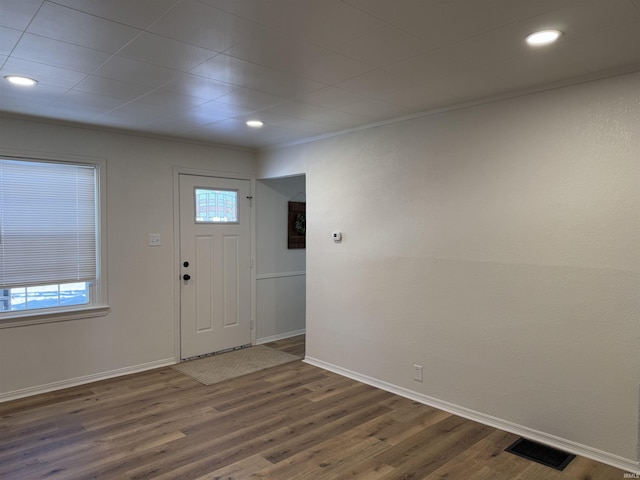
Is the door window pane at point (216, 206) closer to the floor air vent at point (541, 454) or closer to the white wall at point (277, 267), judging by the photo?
the white wall at point (277, 267)

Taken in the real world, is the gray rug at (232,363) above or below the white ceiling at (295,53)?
below

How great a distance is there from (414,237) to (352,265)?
0.79m

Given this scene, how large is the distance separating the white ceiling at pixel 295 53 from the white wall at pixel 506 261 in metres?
0.33

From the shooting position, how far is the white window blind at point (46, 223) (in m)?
3.70

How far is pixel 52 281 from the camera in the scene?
12.9 feet

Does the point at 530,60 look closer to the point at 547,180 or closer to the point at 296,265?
the point at 547,180

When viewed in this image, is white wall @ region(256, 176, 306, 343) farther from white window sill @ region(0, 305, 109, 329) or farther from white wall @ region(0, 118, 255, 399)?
white window sill @ region(0, 305, 109, 329)

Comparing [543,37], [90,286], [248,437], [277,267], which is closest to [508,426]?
[248,437]

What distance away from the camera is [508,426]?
3092mm

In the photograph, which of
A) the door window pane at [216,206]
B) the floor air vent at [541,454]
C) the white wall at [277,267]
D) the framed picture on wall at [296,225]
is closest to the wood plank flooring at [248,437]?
the floor air vent at [541,454]

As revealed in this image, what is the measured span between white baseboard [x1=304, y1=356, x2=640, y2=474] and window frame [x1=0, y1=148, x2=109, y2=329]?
8.09 ft

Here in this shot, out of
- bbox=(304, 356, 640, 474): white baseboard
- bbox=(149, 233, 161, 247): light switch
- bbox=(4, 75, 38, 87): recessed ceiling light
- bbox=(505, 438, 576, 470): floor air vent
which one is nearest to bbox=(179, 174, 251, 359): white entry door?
bbox=(149, 233, 161, 247): light switch

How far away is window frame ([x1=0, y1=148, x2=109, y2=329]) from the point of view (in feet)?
12.2

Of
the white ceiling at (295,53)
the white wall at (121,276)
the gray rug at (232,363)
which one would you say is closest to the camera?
the white ceiling at (295,53)
